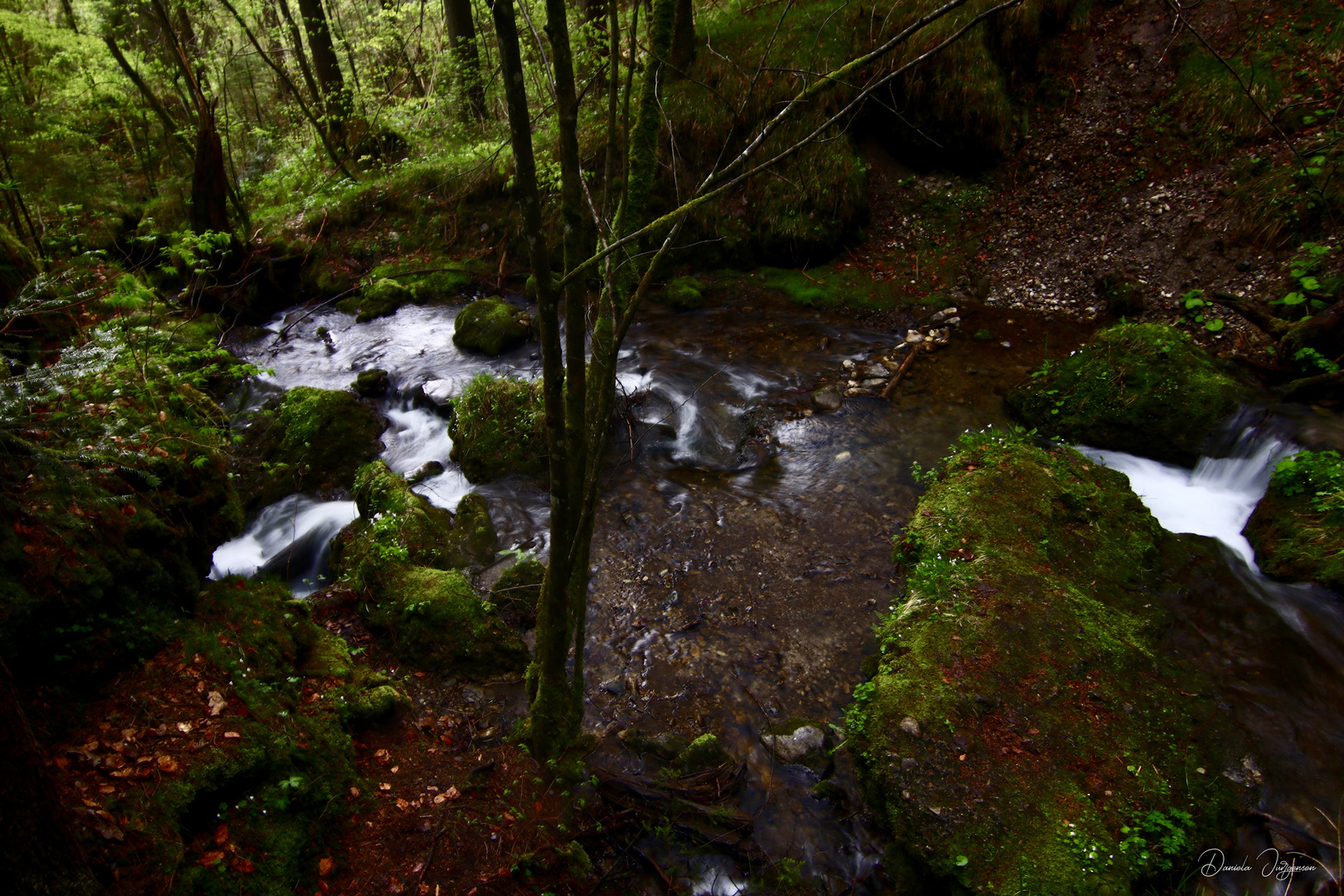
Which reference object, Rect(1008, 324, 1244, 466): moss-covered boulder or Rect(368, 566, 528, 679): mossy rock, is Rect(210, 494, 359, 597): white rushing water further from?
Rect(1008, 324, 1244, 466): moss-covered boulder

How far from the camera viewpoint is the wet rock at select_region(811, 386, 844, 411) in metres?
8.03

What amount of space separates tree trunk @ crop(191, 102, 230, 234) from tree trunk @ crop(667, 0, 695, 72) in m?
7.77

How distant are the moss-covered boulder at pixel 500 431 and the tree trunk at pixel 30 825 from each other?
513cm

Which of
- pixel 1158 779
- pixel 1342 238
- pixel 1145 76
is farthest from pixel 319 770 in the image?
pixel 1145 76

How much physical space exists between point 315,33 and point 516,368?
10267 mm

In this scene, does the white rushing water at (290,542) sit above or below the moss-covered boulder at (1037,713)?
below

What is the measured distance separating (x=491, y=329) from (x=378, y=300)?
333cm

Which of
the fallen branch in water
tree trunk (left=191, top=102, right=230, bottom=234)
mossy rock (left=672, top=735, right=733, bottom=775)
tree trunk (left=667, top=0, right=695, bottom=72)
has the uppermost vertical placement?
tree trunk (left=667, top=0, right=695, bottom=72)

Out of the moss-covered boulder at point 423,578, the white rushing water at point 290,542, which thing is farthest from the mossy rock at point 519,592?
the white rushing water at point 290,542

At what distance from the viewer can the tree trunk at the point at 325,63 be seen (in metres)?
13.4

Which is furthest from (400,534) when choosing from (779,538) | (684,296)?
(684,296)

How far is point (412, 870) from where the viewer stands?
3.15 m

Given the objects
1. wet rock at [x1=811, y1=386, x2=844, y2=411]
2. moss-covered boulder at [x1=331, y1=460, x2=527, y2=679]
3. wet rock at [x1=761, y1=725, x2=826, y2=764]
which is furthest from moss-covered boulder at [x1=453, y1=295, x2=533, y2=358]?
wet rock at [x1=761, y1=725, x2=826, y2=764]

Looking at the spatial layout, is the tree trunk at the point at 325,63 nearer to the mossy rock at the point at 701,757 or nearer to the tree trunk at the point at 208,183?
the tree trunk at the point at 208,183
